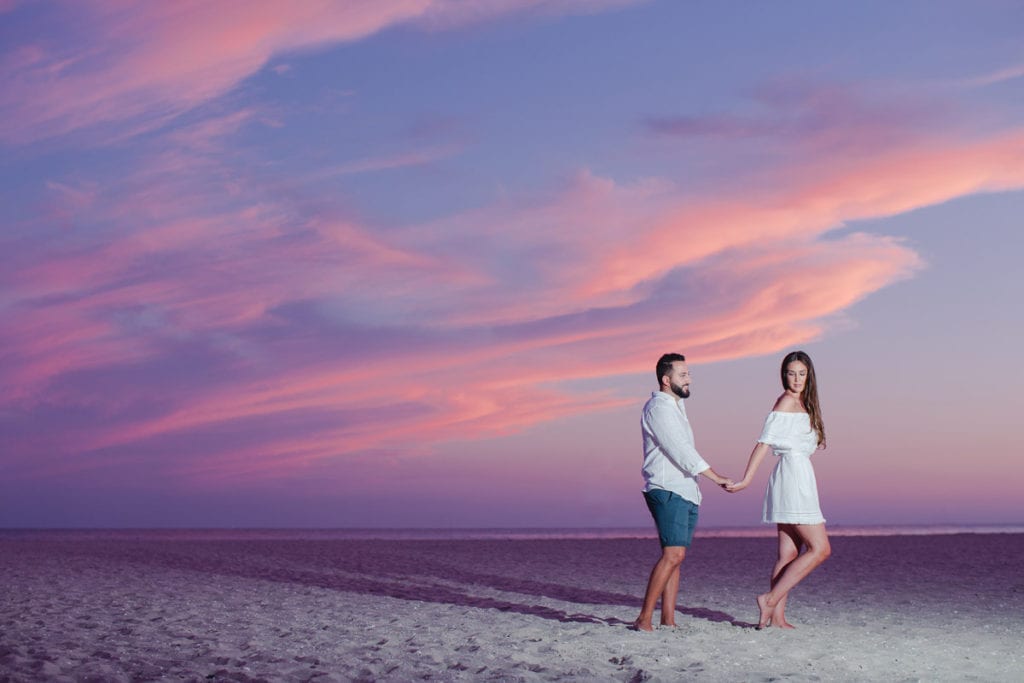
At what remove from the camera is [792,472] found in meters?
8.29

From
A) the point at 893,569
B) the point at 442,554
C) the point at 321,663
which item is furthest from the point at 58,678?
the point at 442,554

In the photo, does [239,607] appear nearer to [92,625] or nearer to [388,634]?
[92,625]

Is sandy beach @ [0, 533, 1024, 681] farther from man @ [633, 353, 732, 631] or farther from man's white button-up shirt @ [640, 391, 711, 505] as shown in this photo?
man's white button-up shirt @ [640, 391, 711, 505]

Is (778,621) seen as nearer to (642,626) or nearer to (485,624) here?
(642,626)

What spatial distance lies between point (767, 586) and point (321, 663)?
25.6 ft

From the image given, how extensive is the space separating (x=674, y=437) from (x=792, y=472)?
100cm

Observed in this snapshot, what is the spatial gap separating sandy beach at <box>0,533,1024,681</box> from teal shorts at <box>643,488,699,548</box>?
74 cm

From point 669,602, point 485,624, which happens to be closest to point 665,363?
point 669,602

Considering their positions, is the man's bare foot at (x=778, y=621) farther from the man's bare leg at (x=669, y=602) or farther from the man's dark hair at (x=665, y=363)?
the man's dark hair at (x=665, y=363)

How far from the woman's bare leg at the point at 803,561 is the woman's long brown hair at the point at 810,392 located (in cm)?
76

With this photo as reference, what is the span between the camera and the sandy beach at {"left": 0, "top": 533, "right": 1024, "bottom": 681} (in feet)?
22.3

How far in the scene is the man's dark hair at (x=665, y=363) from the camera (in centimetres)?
832

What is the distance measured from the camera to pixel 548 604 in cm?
1078

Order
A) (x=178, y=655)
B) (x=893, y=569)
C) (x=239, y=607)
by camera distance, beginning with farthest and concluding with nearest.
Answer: (x=893, y=569) < (x=239, y=607) < (x=178, y=655)
